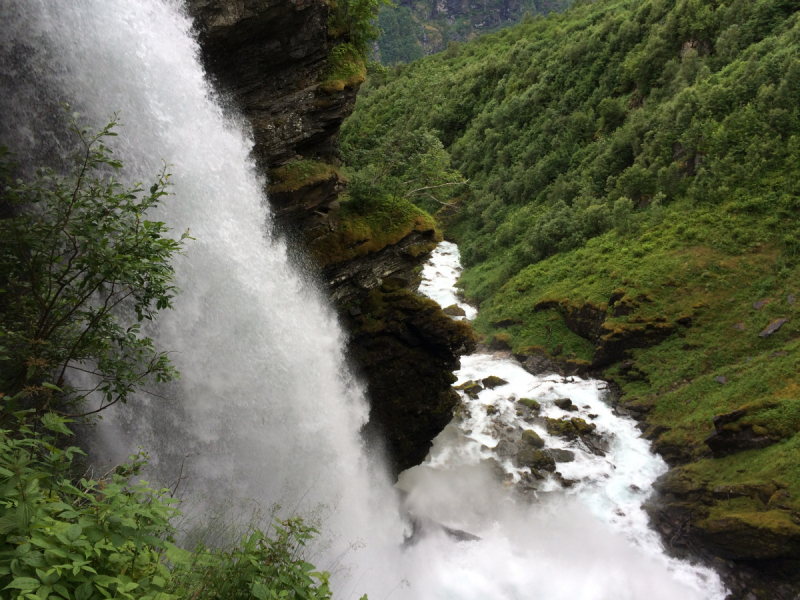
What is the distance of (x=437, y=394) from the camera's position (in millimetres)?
16234

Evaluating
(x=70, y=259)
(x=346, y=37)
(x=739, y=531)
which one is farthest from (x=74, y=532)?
(x=739, y=531)

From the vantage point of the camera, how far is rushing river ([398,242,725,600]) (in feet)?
48.6

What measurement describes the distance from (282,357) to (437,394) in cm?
601

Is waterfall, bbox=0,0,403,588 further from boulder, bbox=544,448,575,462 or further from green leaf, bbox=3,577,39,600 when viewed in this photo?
boulder, bbox=544,448,575,462

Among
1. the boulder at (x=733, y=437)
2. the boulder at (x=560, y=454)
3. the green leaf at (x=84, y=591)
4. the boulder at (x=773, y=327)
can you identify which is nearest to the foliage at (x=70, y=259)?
the green leaf at (x=84, y=591)

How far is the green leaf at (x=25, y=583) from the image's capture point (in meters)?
2.79

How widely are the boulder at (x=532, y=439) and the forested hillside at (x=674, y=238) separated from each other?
4.35 metres

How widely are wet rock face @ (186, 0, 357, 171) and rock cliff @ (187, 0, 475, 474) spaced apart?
25 mm

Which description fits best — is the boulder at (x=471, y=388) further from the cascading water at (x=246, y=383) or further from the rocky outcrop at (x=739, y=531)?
the rocky outcrop at (x=739, y=531)

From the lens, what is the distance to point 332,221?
14.3 meters

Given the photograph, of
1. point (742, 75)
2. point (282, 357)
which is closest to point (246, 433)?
point (282, 357)

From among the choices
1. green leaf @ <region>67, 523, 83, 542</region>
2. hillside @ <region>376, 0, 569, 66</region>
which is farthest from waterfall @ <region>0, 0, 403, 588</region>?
hillside @ <region>376, 0, 569, 66</region>

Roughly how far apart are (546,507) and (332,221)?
12087 millimetres

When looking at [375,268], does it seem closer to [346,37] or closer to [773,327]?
[346,37]
